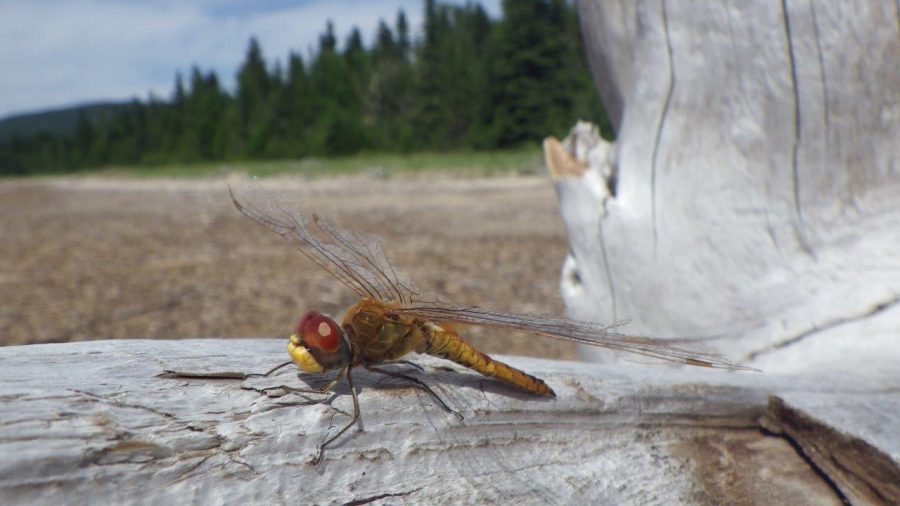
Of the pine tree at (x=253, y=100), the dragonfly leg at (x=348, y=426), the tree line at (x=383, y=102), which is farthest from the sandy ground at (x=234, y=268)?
the pine tree at (x=253, y=100)

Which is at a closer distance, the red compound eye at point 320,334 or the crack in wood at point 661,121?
the red compound eye at point 320,334

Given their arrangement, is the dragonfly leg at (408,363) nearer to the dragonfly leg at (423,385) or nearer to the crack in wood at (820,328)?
the dragonfly leg at (423,385)

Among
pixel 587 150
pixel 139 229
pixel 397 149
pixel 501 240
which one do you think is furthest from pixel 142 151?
pixel 587 150

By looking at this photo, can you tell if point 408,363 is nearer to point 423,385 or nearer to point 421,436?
point 423,385

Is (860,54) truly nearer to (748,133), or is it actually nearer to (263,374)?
(748,133)

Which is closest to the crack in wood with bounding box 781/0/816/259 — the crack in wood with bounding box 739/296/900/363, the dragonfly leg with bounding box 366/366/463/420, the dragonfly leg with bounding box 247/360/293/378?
the crack in wood with bounding box 739/296/900/363

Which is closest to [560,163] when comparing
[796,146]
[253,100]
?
[796,146]

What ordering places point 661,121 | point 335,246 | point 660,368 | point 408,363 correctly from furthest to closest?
point 661,121, point 660,368, point 335,246, point 408,363
